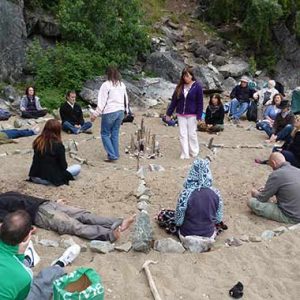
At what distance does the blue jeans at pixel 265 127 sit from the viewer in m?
12.5

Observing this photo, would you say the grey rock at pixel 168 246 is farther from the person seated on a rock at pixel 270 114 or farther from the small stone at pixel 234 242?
the person seated on a rock at pixel 270 114

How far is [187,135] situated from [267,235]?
13.2 feet

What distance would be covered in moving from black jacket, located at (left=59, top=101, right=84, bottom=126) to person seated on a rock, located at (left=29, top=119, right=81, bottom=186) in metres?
Result: 4.48

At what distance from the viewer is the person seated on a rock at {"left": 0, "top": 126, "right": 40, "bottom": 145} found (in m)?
11.2

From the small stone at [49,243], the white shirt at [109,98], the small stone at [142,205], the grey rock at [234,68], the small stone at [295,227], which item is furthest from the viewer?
the grey rock at [234,68]

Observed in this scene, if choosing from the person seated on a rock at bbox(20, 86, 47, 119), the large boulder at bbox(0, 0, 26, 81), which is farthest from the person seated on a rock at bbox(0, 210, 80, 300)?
the large boulder at bbox(0, 0, 26, 81)

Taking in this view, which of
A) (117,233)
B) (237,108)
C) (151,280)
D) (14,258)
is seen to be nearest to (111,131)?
(117,233)

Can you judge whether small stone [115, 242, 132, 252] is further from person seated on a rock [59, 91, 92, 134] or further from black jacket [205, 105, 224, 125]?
black jacket [205, 105, 224, 125]

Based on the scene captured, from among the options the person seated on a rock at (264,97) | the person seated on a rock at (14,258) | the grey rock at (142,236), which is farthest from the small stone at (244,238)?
the person seated on a rock at (264,97)

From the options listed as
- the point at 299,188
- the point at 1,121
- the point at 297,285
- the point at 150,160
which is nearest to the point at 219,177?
the point at 150,160

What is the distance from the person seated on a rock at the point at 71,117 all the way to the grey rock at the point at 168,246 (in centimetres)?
688

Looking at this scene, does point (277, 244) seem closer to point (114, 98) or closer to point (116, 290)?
point (116, 290)

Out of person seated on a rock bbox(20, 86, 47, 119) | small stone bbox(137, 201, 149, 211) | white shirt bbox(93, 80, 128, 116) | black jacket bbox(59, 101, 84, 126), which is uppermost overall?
white shirt bbox(93, 80, 128, 116)

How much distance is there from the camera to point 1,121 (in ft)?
44.0
